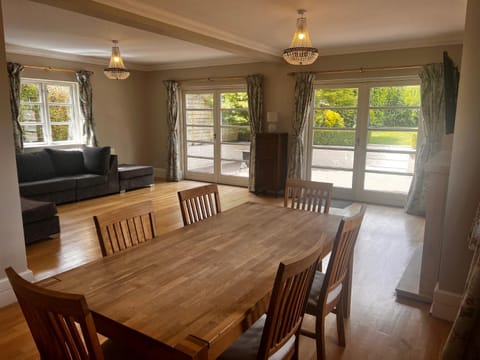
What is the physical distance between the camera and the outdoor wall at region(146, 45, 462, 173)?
5160 millimetres

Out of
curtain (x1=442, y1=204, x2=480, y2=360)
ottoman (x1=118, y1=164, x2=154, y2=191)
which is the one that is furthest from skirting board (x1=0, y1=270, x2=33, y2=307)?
ottoman (x1=118, y1=164, x2=154, y2=191)

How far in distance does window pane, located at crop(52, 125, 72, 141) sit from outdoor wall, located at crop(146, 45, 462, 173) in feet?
6.29

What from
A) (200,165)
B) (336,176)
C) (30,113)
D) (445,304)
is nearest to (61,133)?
(30,113)

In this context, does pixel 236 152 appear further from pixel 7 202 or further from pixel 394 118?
pixel 7 202

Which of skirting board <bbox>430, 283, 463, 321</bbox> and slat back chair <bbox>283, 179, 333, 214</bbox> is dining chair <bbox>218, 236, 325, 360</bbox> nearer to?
slat back chair <bbox>283, 179, 333, 214</bbox>

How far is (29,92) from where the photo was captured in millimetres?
6203

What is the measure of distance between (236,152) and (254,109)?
1.08 meters

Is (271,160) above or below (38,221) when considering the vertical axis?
above

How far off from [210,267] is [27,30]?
15.0 ft

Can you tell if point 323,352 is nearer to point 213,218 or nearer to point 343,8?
point 213,218

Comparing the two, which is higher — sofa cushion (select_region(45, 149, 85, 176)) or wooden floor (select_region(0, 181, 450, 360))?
sofa cushion (select_region(45, 149, 85, 176))

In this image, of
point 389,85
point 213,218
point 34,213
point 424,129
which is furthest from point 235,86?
point 213,218

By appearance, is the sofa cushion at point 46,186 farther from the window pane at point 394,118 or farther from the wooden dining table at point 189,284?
the window pane at point 394,118

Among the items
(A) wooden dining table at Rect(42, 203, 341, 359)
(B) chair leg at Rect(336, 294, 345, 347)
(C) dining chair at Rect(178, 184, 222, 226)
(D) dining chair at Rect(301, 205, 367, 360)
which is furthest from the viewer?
(C) dining chair at Rect(178, 184, 222, 226)
